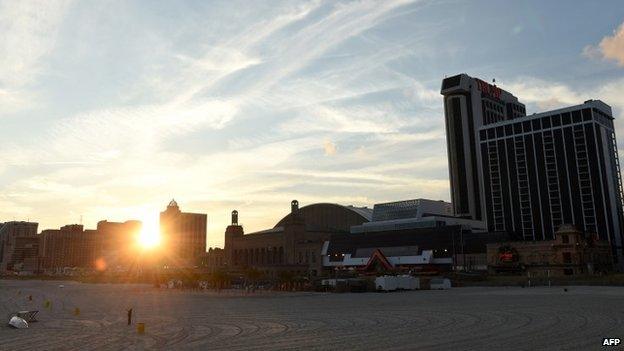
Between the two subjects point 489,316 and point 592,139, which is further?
point 592,139

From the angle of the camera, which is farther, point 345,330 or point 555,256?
point 555,256

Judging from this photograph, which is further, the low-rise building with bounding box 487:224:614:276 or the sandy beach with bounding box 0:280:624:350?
the low-rise building with bounding box 487:224:614:276

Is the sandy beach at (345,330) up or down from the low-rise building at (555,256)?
down

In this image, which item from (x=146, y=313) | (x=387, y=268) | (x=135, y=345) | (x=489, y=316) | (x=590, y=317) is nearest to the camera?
(x=135, y=345)

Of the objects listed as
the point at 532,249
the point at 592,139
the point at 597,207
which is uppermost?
the point at 592,139

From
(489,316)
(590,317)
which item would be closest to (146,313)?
(489,316)

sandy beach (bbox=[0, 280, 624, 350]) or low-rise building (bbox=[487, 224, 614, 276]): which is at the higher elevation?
low-rise building (bbox=[487, 224, 614, 276])

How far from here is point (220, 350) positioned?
2600cm

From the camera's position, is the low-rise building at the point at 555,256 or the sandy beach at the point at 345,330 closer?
the sandy beach at the point at 345,330

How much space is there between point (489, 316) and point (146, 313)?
30929mm

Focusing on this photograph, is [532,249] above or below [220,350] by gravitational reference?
above

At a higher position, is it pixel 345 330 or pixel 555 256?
pixel 555 256

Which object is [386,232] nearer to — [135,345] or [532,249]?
[532,249]

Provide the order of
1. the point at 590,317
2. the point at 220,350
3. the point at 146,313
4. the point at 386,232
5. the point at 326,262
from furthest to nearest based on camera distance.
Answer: the point at 326,262 < the point at 386,232 < the point at 146,313 < the point at 590,317 < the point at 220,350
